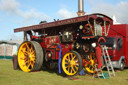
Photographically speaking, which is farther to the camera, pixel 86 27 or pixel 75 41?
pixel 75 41

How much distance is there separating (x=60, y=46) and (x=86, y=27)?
1585 mm

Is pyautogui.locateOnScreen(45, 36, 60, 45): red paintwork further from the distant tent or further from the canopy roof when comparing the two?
the distant tent

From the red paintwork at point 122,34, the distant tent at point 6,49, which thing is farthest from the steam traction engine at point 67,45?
the distant tent at point 6,49

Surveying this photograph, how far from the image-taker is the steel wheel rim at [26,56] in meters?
9.06

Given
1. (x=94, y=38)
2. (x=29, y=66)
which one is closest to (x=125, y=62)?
(x=94, y=38)

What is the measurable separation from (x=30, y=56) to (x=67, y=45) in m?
2.04

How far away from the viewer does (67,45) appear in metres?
8.39

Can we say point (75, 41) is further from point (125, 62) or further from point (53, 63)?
point (125, 62)

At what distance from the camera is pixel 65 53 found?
7734 millimetres

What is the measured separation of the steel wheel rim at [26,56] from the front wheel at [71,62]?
1934mm

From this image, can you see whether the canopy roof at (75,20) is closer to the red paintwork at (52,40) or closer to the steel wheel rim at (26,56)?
the red paintwork at (52,40)

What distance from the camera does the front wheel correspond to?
23.6ft

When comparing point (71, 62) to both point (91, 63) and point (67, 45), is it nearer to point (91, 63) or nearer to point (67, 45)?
point (67, 45)

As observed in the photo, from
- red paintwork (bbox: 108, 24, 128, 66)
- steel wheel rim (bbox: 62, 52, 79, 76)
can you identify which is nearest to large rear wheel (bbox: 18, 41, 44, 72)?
steel wheel rim (bbox: 62, 52, 79, 76)
